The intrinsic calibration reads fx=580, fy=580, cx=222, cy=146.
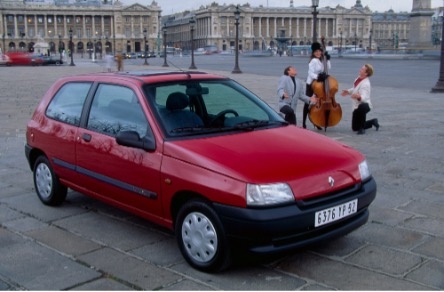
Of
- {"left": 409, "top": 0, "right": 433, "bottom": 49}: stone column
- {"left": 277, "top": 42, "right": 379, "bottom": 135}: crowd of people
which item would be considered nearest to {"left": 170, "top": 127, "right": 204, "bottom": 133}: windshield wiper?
{"left": 277, "top": 42, "right": 379, "bottom": 135}: crowd of people

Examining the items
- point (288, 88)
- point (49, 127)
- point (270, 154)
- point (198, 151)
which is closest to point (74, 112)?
point (49, 127)

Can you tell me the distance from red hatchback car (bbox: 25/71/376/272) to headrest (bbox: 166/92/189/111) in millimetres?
12

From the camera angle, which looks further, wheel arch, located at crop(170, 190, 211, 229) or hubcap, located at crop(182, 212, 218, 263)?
wheel arch, located at crop(170, 190, 211, 229)

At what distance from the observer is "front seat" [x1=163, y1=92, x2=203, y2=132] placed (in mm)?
4961

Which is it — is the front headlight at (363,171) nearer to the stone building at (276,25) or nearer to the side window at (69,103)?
the side window at (69,103)

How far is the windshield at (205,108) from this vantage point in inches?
197

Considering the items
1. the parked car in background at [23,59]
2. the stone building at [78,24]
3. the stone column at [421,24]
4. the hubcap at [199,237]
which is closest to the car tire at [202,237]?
the hubcap at [199,237]

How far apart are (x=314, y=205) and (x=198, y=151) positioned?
97 centimetres

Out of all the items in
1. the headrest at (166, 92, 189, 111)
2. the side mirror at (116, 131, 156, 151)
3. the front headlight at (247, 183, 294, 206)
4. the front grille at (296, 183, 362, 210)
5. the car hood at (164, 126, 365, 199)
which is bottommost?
the front grille at (296, 183, 362, 210)

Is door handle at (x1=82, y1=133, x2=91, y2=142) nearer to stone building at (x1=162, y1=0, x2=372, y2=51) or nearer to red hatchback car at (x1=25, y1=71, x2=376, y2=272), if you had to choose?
red hatchback car at (x1=25, y1=71, x2=376, y2=272)

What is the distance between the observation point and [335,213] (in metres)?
4.39

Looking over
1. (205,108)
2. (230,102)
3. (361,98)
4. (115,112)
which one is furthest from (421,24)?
(115,112)

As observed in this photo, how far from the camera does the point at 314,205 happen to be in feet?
14.0

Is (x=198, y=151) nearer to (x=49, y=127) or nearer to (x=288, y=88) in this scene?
(x=49, y=127)
